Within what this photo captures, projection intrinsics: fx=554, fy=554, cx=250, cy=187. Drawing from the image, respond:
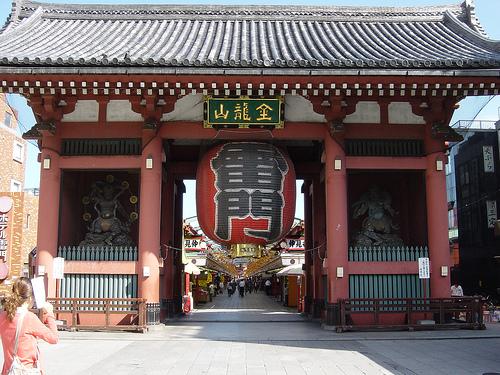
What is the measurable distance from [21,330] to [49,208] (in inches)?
395

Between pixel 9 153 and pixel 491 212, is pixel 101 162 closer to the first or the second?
pixel 491 212

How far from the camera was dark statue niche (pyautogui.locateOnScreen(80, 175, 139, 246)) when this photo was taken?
52.8ft

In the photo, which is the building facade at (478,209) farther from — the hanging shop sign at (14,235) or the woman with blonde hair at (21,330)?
the woman with blonde hair at (21,330)

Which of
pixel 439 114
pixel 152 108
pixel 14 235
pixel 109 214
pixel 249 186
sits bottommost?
pixel 109 214

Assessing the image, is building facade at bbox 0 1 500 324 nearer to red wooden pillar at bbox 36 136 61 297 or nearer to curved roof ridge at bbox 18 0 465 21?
red wooden pillar at bbox 36 136 61 297

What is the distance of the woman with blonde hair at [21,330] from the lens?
5.06 m

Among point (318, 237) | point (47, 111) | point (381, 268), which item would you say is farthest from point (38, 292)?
point (318, 237)

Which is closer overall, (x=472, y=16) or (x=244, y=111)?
(x=244, y=111)

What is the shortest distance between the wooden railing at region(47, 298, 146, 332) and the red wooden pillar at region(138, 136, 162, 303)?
445mm

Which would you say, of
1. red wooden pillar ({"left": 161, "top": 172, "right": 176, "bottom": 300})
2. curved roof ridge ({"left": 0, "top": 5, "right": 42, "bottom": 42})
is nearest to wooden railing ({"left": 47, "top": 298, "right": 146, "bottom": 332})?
red wooden pillar ({"left": 161, "top": 172, "right": 176, "bottom": 300})

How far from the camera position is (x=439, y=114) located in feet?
48.8

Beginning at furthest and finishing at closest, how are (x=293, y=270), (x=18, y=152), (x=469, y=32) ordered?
(x=18, y=152) → (x=293, y=270) → (x=469, y=32)

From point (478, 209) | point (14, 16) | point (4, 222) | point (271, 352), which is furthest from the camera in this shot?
point (4, 222)

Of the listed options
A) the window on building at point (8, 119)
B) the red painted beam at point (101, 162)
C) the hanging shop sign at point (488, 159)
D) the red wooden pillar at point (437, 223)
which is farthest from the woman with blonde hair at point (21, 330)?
the window on building at point (8, 119)
